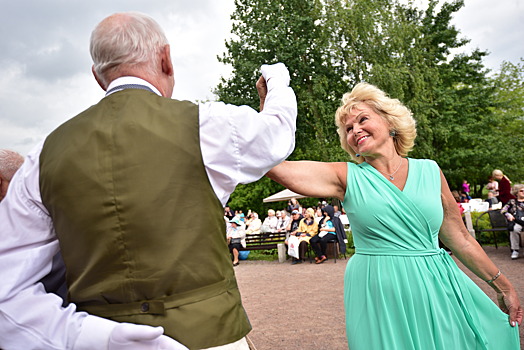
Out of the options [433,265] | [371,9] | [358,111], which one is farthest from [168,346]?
[371,9]

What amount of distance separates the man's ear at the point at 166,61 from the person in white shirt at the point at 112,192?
12cm

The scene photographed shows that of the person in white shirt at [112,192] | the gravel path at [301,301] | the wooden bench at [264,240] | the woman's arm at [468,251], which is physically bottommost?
the gravel path at [301,301]

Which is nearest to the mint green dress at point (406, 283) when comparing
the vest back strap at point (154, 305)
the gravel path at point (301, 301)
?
the vest back strap at point (154, 305)

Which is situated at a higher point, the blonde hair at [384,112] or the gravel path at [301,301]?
the blonde hair at [384,112]

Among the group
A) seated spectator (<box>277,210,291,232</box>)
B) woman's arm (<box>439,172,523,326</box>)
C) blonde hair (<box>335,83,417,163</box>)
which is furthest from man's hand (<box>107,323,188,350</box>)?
seated spectator (<box>277,210,291,232</box>)

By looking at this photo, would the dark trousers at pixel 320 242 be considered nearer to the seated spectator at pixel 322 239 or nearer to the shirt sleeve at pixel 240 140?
the seated spectator at pixel 322 239

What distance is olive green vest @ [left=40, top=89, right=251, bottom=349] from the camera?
1.28 meters

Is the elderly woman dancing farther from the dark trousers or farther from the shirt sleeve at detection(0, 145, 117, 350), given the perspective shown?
the dark trousers

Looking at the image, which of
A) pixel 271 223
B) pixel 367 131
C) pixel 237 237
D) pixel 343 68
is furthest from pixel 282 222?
pixel 367 131

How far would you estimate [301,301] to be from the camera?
8.27 meters

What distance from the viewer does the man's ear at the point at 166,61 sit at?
1.52 m

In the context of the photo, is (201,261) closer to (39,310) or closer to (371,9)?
(39,310)

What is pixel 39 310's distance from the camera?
49.8 inches

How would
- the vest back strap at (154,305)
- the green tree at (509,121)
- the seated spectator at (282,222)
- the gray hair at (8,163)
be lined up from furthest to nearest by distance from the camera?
the green tree at (509,121)
the seated spectator at (282,222)
the gray hair at (8,163)
the vest back strap at (154,305)
